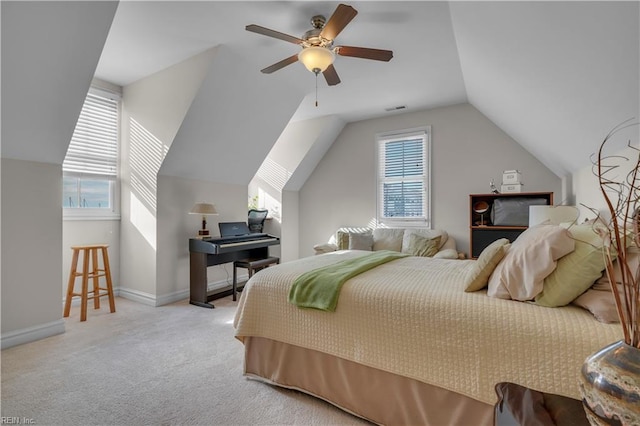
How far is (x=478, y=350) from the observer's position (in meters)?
1.32

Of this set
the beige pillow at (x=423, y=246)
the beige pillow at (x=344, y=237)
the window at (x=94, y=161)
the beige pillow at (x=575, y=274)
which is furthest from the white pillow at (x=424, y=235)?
the window at (x=94, y=161)

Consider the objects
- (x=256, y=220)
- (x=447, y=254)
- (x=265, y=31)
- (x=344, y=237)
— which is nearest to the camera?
(x=265, y=31)

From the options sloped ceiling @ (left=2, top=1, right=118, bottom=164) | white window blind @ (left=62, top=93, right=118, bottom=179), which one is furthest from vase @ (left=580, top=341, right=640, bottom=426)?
white window blind @ (left=62, top=93, right=118, bottom=179)

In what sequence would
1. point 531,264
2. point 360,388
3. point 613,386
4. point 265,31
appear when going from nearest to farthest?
point 613,386, point 531,264, point 360,388, point 265,31

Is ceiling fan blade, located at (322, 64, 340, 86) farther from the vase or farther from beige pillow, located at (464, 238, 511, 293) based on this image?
the vase

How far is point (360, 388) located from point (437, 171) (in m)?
3.69

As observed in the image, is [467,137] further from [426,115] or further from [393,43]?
[393,43]

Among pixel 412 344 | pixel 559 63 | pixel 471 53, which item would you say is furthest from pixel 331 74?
pixel 412 344

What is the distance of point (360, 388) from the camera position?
5.36ft

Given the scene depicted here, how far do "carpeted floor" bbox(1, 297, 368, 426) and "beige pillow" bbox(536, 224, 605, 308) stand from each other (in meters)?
1.16

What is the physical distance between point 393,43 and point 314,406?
2949mm

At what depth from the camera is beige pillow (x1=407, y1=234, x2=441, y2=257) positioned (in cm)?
414

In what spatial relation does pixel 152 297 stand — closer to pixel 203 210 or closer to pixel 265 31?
pixel 203 210

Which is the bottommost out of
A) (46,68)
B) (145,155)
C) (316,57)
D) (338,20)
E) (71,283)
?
(71,283)
